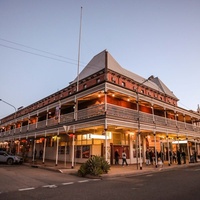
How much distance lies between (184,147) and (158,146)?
358 inches

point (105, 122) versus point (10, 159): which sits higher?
A: point (105, 122)

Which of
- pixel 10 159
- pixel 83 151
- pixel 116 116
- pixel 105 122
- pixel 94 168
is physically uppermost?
pixel 116 116

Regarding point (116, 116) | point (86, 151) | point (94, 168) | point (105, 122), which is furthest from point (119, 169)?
point (86, 151)

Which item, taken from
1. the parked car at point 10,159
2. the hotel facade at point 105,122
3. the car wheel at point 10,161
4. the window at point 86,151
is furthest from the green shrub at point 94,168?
the car wheel at point 10,161

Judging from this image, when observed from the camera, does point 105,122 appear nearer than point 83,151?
Yes

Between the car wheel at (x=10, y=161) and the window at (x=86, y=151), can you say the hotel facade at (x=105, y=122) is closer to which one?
the window at (x=86, y=151)

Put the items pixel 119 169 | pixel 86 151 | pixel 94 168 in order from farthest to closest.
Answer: pixel 86 151 < pixel 119 169 < pixel 94 168

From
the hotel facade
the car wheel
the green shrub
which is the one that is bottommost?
the car wheel

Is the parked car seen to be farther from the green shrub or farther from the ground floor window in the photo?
the green shrub

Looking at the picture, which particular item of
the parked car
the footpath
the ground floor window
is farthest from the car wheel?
the ground floor window

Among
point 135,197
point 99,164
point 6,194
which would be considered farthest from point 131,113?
point 6,194

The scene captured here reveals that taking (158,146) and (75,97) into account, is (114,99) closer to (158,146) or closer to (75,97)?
(75,97)

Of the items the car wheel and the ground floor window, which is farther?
the car wheel

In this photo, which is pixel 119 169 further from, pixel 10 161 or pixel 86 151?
pixel 10 161
